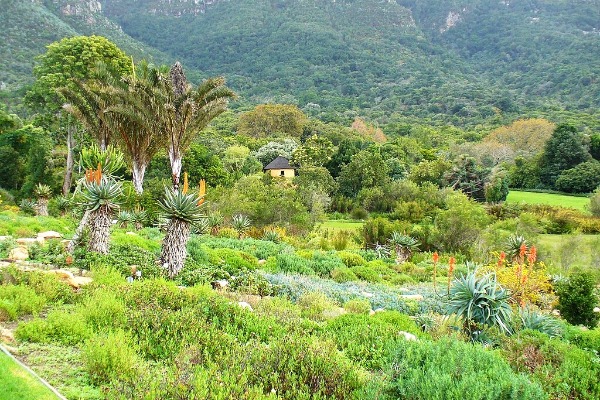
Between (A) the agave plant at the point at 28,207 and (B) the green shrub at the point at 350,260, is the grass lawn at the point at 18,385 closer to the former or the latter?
(B) the green shrub at the point at 350,260

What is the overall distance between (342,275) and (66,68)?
18.7 meters

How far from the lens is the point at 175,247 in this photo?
328 inches

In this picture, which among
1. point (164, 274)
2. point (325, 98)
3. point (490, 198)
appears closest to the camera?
point (164, 274)

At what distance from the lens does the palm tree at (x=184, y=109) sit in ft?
58.9

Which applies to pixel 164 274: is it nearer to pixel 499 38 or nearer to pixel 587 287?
pixel 587 287

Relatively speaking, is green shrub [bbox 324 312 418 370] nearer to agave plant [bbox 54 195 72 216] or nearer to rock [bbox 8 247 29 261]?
rock [bbox 8 247 29 261]

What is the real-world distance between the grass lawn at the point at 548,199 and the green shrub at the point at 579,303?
25690 mm

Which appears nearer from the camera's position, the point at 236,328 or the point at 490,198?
the point at 236,328

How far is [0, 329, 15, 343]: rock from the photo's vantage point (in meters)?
4.45

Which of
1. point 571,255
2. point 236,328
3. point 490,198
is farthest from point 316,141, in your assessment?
point 236,328

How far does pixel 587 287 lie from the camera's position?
27.1 feet

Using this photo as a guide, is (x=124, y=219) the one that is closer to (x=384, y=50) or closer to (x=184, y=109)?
(x=184, y=109)

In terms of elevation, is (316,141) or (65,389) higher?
(316,141)

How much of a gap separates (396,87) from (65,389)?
114 metres
